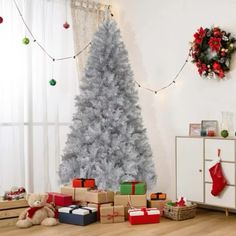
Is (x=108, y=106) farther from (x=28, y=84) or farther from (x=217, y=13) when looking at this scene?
(x=217, y=13)

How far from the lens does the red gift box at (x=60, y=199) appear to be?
14.4 feet

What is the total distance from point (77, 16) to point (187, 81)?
154 centimetres

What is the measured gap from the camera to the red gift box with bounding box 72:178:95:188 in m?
4.52

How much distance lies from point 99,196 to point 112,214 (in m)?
0.23

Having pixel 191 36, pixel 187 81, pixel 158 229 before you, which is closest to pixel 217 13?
pixel 191 36

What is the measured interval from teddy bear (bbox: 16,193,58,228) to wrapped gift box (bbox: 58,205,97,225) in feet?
0.31

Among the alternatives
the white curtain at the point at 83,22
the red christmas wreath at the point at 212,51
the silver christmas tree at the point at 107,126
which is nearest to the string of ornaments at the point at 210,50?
the red christmas wreath at the point at 212,51

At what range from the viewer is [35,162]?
504 centimetres

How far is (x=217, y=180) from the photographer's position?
14.5 feet

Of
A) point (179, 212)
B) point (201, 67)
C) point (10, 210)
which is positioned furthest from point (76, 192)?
point (201, 67)

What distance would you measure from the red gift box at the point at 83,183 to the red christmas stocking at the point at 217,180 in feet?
3.94

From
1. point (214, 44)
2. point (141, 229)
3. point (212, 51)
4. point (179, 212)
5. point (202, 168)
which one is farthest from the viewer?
point (212, 51)

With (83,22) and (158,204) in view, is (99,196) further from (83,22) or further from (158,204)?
Answer: (83,22)

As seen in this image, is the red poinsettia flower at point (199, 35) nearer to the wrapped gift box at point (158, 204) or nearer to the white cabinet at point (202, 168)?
the white cabinet at point (202, 168)
